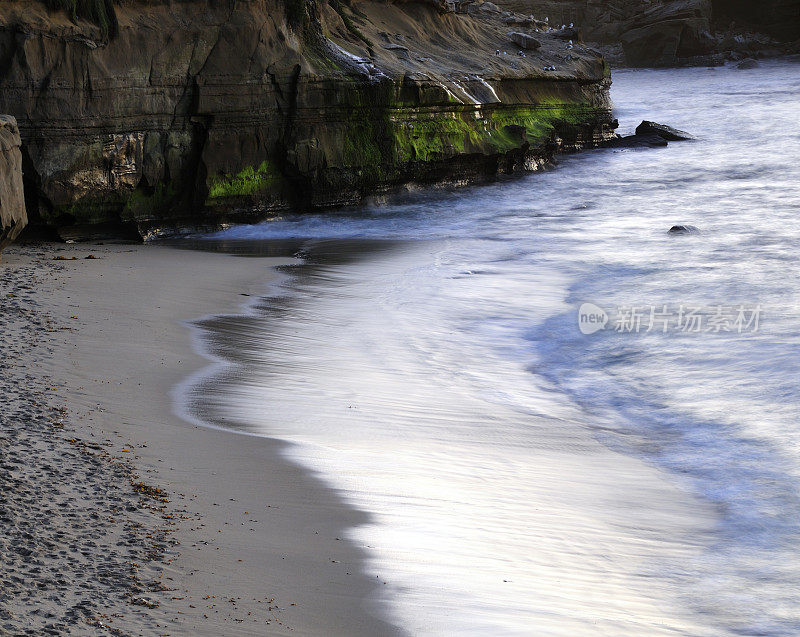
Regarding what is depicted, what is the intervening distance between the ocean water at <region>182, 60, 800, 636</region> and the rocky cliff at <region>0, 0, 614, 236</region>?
2.97 feet

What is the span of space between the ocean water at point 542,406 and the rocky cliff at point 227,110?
91cm

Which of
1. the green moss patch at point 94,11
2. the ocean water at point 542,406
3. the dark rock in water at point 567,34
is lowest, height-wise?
the ocean water at point 542,406

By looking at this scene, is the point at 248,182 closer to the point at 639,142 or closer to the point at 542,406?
the point at 542,406

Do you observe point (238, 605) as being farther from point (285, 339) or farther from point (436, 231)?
point (436, 231)

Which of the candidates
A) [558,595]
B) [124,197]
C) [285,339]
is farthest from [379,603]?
[124,197]

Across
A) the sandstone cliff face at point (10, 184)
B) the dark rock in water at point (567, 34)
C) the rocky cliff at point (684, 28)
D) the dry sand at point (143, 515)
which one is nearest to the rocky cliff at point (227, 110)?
the sandstone cliff face at point (10, 184)

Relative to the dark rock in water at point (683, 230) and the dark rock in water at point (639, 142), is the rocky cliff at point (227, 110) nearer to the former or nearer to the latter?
the dark rock in water at point (683, 230)

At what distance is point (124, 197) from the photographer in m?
11.2

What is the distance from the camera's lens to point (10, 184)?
28.2 feet

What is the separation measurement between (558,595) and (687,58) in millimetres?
67599

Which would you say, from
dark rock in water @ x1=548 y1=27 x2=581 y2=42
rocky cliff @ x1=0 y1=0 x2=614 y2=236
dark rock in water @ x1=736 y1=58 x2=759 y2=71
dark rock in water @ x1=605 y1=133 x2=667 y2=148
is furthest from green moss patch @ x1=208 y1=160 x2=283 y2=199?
dark rock in water @ x1=736 y1=58 x2=759 y2=71

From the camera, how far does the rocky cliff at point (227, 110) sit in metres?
10.5

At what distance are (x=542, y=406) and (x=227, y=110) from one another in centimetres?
776

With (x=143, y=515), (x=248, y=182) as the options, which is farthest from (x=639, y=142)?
(x=143, y=515)
